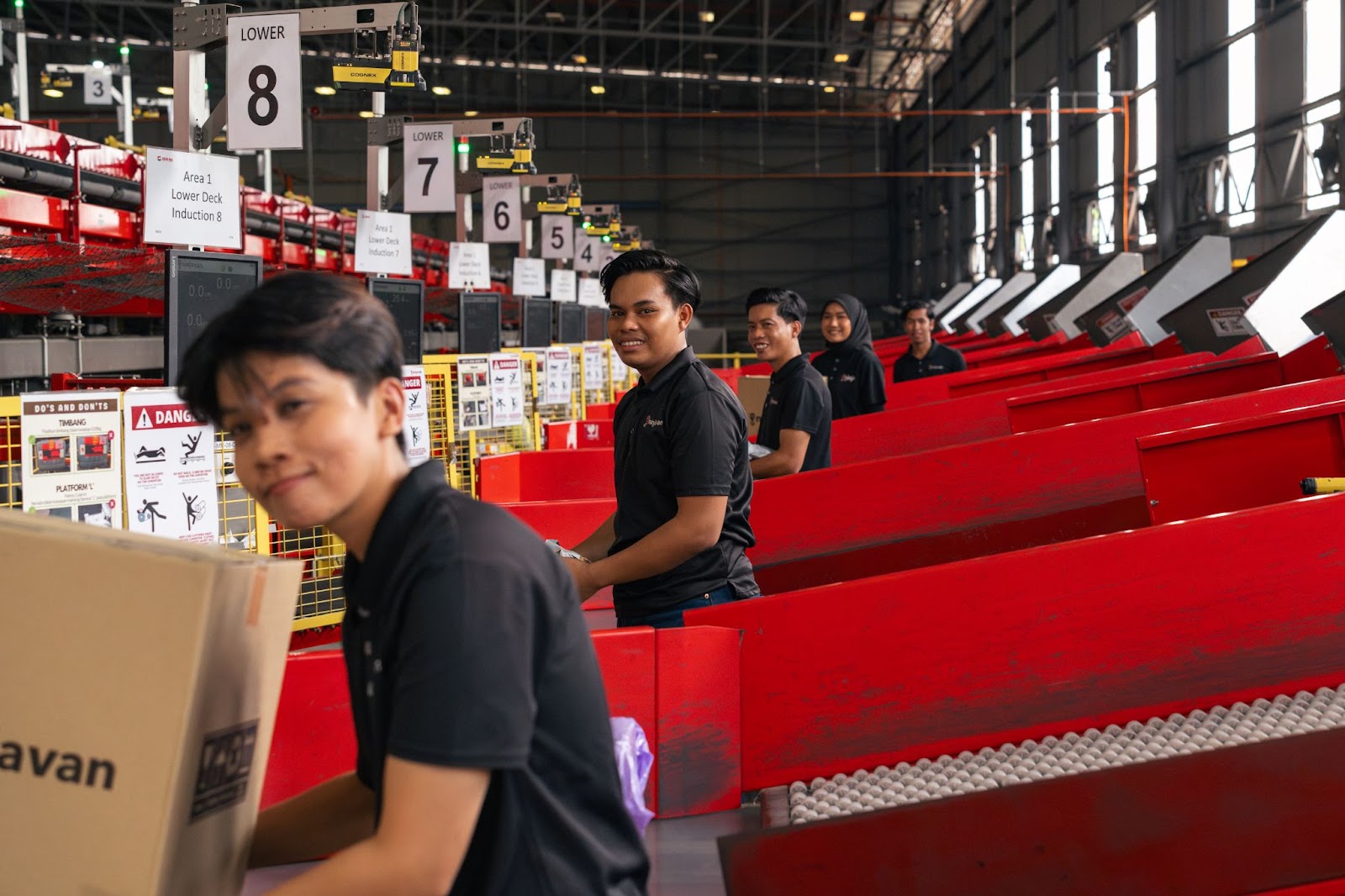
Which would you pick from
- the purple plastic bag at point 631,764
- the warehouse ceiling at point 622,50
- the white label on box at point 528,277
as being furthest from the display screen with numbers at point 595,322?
the purple plastic bag at point 631,764

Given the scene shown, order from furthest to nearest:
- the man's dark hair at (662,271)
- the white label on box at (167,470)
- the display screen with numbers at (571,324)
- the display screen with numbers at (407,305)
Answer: the display screen with numbers at (571,324) → the display screen with numbers at (407,305) → the white label on box at (167,470) → the man's dark hair at (662,271)

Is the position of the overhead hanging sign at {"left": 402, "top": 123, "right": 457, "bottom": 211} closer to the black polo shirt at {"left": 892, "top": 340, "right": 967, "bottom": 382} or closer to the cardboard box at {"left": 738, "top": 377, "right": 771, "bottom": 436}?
the cardboard box at {"left": 738, "top": 377, "right": 771, "bottom": 436}

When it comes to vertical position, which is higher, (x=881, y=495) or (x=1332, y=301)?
(x=1332, y=301)

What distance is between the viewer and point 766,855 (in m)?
2.59

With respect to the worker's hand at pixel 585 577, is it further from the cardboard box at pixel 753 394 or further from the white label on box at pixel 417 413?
the cardboard box at pixel 753 394

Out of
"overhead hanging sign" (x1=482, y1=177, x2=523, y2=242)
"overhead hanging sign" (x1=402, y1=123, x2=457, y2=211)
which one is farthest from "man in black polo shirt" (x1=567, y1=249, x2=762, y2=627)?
"overhead hanging sign" (x1=482, y1=177, x2=523, y2=242)

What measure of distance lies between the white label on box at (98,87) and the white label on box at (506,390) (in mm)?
6695

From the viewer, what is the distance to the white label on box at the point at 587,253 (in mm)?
17484

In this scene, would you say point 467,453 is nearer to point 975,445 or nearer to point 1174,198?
point 975,445

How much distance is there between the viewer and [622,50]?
99.4 feet

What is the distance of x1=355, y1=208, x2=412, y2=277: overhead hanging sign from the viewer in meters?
6.31

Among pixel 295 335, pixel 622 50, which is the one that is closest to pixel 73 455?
pixel 295 335

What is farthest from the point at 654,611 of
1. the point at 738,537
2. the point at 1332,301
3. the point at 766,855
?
→ the point at 1332,301

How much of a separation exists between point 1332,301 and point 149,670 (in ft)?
15.3
